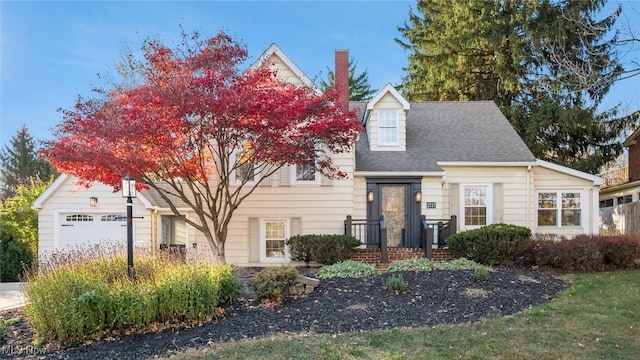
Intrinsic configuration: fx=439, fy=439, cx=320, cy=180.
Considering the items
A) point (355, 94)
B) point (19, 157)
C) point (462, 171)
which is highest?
point (355, 94)

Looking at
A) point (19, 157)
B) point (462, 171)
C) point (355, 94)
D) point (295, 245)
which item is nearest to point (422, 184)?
point (462, 171)

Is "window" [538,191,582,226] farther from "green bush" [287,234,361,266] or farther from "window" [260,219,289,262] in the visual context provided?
"window" [260,219,289,262]

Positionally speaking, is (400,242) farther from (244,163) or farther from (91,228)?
(91,228)

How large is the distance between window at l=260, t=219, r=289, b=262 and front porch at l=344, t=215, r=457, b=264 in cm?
188

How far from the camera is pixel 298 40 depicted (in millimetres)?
14016

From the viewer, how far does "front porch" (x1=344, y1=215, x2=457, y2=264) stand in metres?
11.8

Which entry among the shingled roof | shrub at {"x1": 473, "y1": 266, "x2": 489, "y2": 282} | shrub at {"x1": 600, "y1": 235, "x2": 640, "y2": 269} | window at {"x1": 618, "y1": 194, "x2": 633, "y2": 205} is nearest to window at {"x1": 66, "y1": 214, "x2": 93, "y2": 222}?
the shingled roof

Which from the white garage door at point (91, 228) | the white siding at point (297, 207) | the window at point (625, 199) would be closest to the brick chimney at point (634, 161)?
the window at point (625, 199)

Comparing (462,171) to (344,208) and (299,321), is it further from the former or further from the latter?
(299,321)

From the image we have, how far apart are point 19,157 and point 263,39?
34232mm

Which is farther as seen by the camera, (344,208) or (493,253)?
(344,208)

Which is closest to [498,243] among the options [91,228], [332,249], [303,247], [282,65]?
[332,249]

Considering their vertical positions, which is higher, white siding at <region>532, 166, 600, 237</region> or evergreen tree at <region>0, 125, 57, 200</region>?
evergreen tree at <region>0, 125, 57, 200</region>

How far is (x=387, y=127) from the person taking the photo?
1425 cm
